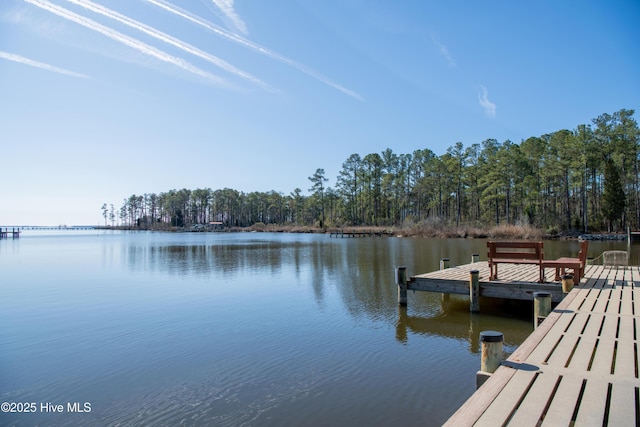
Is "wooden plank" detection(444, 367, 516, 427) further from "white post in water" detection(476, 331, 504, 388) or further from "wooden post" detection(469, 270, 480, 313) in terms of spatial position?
"wooden post" detection(469, 270, 480, 313)

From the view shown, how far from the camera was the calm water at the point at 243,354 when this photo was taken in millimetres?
5441

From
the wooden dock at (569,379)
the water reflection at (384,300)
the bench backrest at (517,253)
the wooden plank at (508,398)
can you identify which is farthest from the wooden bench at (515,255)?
the wooden plank at (508,398)

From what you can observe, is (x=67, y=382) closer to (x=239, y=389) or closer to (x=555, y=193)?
(x=239, y=389)

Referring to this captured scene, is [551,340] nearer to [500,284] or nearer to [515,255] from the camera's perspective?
[500,284]

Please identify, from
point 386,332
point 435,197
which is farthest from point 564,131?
point 386,332

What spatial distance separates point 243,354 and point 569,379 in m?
5.52

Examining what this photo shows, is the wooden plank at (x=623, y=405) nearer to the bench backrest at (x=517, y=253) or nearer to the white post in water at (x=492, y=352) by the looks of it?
the white post in water at (x=492, y=352)

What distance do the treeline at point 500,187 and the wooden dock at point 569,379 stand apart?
44493mm

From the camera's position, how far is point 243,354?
304 inches

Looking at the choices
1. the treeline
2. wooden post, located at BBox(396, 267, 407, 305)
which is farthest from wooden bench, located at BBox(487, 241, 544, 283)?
the treeline

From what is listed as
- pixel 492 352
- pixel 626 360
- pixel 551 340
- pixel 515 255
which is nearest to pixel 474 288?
pixel 515 255

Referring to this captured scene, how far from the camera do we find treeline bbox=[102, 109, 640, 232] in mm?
46438

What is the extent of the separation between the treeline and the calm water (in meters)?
41.9

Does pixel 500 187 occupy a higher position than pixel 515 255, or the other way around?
pixel 500 187
